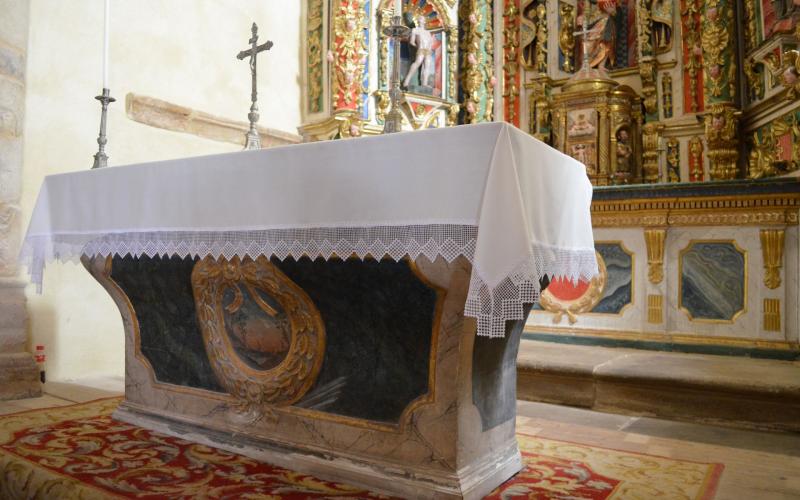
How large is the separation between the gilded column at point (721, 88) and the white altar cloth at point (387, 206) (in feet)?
12.1

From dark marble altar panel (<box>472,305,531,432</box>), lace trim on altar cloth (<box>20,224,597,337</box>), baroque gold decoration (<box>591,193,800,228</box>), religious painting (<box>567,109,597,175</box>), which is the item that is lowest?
dark marble altar panel (<box>472,305,531,432</box>)

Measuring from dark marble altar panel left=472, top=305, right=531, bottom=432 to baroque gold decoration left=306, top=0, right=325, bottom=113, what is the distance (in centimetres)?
469

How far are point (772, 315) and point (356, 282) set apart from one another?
293 centimetres

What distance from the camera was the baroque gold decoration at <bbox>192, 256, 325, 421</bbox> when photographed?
2.38 metres

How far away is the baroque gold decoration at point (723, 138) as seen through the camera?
18.0ft

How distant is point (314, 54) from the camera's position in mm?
6598

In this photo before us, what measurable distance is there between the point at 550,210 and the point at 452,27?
202 inches

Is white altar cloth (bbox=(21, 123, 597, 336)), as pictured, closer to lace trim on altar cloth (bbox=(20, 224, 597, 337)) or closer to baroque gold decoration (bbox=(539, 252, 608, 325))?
lace trim on altar cloth (bbox=(20, 224, 597, 337))

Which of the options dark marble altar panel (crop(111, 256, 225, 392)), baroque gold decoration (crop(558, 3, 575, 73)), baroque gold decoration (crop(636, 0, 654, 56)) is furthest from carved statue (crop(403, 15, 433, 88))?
dark marble altar panel (crop(111, 256, 225, 392))

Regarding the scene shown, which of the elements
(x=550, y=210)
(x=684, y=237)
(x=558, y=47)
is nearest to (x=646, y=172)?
(x=558, y=47)

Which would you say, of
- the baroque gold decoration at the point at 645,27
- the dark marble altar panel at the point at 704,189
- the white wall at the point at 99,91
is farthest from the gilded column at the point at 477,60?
the dark marble altar panel at the point at 704,189

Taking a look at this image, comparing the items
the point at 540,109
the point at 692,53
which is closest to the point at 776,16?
the point at 692,53

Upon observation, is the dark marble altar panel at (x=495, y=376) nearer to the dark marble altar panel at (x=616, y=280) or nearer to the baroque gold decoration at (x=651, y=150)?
the dark marble altar panel at (x=616, y=280)

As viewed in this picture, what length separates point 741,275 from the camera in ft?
13.0
